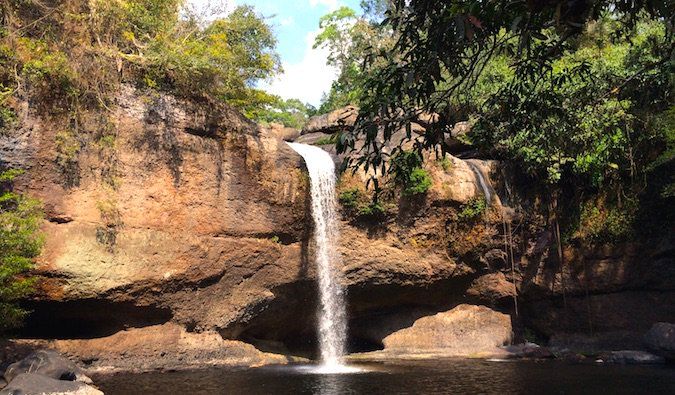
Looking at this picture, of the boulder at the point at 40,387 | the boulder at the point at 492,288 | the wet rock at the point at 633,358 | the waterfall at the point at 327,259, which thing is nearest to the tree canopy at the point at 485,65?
the boulder at the point at 40,387

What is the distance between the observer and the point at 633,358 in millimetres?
17156

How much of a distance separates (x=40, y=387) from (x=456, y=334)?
583 inches

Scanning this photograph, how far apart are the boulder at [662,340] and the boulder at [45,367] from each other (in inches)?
656

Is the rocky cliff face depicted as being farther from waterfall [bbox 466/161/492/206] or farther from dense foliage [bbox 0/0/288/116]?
dense foliage [bbox 0/0/288/116]

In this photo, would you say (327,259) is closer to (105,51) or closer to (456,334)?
(456,334)

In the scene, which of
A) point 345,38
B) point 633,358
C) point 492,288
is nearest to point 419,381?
point 633,358

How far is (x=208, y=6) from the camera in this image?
20.3 meters

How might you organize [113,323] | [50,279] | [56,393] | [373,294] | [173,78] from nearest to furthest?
1. [56,393]
2. [50,279]
3. [113,323]
4. [173,78]
5. [373,294]

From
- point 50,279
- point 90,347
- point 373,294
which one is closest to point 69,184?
point 50,279

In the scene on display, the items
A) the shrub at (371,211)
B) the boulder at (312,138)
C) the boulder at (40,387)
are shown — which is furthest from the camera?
the boulder at (312,138)

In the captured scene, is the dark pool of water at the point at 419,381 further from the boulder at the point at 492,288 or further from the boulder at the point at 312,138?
the boulder at the point at 312,138

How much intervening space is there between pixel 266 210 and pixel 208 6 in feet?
27.3

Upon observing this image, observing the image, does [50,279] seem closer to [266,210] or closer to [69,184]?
[69,184]

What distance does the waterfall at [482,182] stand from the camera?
815 inches
